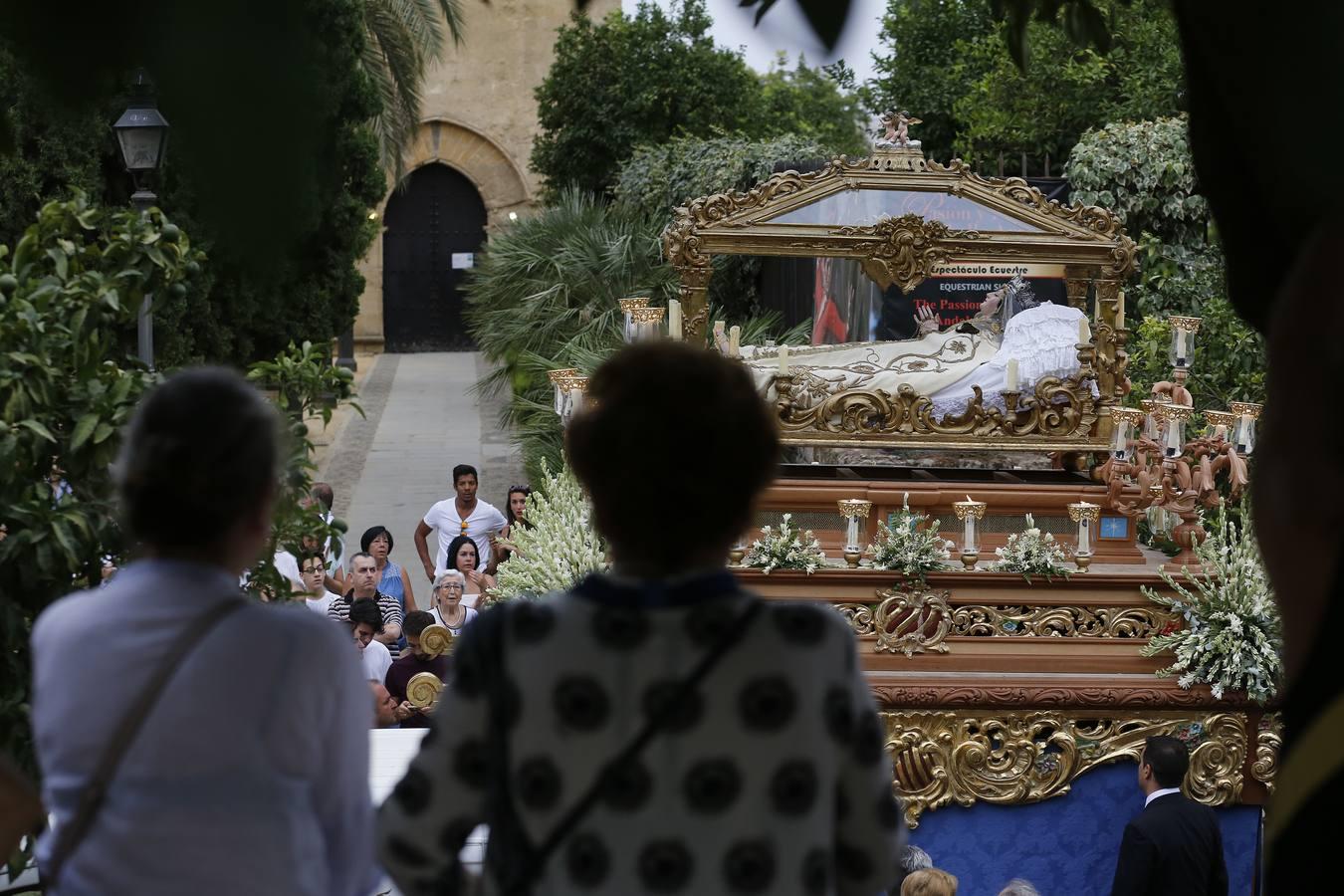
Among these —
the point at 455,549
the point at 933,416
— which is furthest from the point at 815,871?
the point at 933,416

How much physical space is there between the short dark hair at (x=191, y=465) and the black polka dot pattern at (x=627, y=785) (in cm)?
48

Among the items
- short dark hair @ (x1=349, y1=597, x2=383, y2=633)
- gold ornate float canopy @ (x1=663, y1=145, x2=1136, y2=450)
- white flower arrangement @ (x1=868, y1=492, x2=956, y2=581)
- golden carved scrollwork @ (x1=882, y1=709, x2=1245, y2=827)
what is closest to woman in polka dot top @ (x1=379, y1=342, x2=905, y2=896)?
golden carved scrollwork @ (x1=882, y1=709, x2=1245, y2=827)

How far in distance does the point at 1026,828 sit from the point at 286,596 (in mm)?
3769

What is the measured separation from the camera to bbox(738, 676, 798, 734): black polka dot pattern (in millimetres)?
1537

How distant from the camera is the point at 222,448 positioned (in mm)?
1688

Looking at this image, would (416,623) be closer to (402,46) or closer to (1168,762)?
(1168,762)

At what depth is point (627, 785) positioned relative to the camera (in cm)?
152

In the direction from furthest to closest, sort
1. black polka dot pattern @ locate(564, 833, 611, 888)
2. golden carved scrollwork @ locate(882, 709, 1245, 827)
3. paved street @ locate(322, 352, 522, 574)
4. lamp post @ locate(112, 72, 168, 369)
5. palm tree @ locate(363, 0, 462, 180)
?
paved street @ locate(322, 352, 522, 574) < golden carved scrollwork @ locate(882, 709, 1245, 827) < black polka dot pattern @ locate(564, 833, 611, 888) < palm tree @ locate(363, 0, 462, 180) < lamp post @ locate(112, 72, 168, 369)

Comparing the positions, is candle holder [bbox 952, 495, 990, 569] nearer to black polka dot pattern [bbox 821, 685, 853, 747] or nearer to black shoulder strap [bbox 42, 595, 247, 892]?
black polka dot pattern [bbox 821, 685, 853, 747]

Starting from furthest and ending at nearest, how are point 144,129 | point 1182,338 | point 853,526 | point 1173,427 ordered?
1. point 1182,338
2. point 1173,427
3. point 853,526
4. point 144,129

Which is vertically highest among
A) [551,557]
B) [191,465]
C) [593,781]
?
[191,465]

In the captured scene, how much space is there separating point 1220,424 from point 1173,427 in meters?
0.29

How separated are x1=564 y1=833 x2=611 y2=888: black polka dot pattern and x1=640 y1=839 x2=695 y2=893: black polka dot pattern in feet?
0.11

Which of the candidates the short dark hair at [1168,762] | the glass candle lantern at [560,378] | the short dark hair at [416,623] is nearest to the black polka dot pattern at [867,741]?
the short dark hair at [1168,762]
